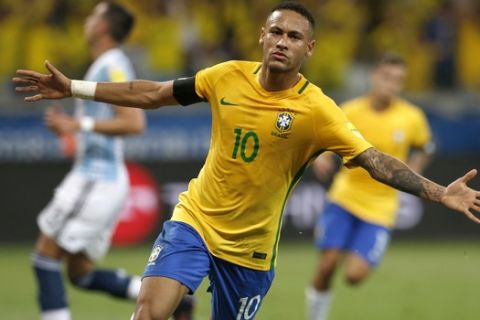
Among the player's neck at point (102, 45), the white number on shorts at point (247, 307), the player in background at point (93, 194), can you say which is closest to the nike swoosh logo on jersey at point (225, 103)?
the white number on shorts at point (247, 307)

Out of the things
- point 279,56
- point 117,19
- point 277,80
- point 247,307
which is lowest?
point 247,307

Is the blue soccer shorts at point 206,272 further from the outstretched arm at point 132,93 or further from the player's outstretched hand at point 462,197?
the player's outstretched hand at point 462,197

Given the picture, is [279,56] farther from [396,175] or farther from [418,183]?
[418,183]

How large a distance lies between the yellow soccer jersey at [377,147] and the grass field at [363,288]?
3.45 ft

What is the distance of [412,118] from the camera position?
455 inches

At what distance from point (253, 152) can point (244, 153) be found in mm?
56

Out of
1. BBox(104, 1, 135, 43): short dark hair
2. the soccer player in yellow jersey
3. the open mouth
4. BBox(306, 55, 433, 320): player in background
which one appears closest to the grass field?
BBox(306, 55, 433, 320): player in background

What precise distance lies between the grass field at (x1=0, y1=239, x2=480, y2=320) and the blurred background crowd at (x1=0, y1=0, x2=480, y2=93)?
291 centimetres

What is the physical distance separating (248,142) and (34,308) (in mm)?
4861

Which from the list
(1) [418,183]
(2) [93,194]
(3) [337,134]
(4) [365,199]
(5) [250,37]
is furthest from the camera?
(5) [250,37]

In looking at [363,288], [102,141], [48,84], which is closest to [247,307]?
[48,84]

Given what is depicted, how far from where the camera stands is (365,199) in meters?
10.6

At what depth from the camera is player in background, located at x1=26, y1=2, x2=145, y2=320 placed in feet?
27.8

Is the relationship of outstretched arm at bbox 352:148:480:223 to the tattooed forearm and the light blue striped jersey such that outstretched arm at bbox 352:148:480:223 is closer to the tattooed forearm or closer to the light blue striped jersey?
the tattooed forearm
